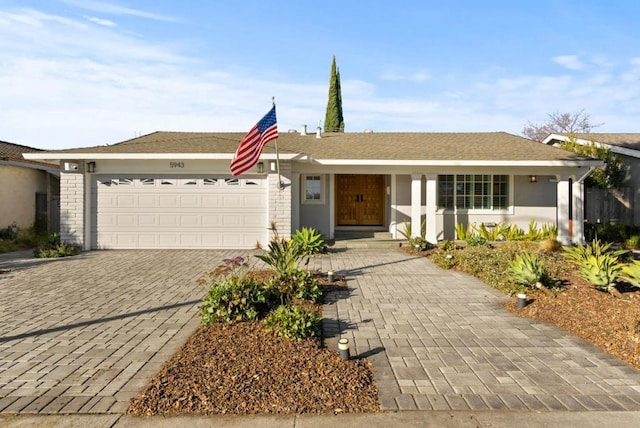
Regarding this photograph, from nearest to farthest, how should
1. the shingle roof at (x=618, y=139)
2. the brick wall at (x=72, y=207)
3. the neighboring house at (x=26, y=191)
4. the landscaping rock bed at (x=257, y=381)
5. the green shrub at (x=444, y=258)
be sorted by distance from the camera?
the landscaping rock bed at (x=257, y=381) < the green shrub at (x=444, y=258) < the brick wall at (x=72, y=207) < the neighboring house at (x=26, y=191) < the shingle roof at (x=618, y=139)

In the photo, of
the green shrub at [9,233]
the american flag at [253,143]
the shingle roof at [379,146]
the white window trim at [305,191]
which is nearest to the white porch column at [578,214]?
the shingle roof at [379,146]

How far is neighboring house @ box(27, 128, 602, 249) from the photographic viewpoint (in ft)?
39.6

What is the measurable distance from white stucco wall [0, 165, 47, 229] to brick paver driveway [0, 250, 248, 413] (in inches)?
231

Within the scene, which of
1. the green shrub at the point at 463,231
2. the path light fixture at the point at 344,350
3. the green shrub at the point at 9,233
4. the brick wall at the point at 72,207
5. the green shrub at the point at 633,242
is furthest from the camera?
the green shrub at the point at 9,233

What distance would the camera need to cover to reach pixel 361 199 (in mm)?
14875

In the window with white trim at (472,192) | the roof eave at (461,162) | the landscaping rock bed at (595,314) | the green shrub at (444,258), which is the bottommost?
the landscaping rock bed at (595,314)

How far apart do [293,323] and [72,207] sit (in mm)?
10480

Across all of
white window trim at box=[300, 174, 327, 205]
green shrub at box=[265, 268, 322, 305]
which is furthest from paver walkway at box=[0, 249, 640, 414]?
white window trim at box=[300, 174, 327, 205]

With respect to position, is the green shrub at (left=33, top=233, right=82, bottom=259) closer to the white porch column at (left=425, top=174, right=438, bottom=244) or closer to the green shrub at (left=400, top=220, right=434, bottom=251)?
the green shrub at (left=400, top=220, right=434, bottom=251)

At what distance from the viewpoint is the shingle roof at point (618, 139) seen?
1544cm

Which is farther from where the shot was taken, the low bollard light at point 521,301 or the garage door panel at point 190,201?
the garage door panel at point 190,201

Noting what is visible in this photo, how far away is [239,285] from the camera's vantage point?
5.43m

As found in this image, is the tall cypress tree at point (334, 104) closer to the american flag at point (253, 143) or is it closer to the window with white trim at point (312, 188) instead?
the window with white trim at point (312, 188)

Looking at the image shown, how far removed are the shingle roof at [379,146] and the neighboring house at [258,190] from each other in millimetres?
68
